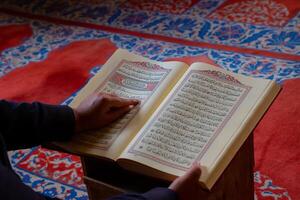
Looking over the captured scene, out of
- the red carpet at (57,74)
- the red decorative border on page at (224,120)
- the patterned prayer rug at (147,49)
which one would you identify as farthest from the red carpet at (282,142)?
the red carpet at (57,74)

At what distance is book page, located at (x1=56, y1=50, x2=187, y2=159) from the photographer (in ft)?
3.55

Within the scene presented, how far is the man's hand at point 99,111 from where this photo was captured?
113 centimetres

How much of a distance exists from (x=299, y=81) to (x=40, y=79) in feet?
3.80

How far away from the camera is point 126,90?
122 centimetres

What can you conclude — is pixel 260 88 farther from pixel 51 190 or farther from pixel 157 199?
pixel 51 190

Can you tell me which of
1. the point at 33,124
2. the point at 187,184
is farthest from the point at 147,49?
the point at 187,184

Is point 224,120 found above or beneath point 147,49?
above

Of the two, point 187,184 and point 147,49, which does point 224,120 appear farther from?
point 147,49

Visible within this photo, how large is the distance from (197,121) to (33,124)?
1.11 feet

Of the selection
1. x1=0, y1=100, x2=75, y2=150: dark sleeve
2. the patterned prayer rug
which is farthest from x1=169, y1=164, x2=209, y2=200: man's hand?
the patterned prayer rug

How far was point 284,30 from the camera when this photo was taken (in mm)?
2570

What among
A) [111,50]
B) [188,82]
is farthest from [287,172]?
[111,50]

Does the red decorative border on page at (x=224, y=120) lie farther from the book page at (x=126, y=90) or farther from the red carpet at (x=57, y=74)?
the red carpet at (x=57, y=74)

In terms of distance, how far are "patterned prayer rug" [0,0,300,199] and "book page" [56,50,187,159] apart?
628 mm
